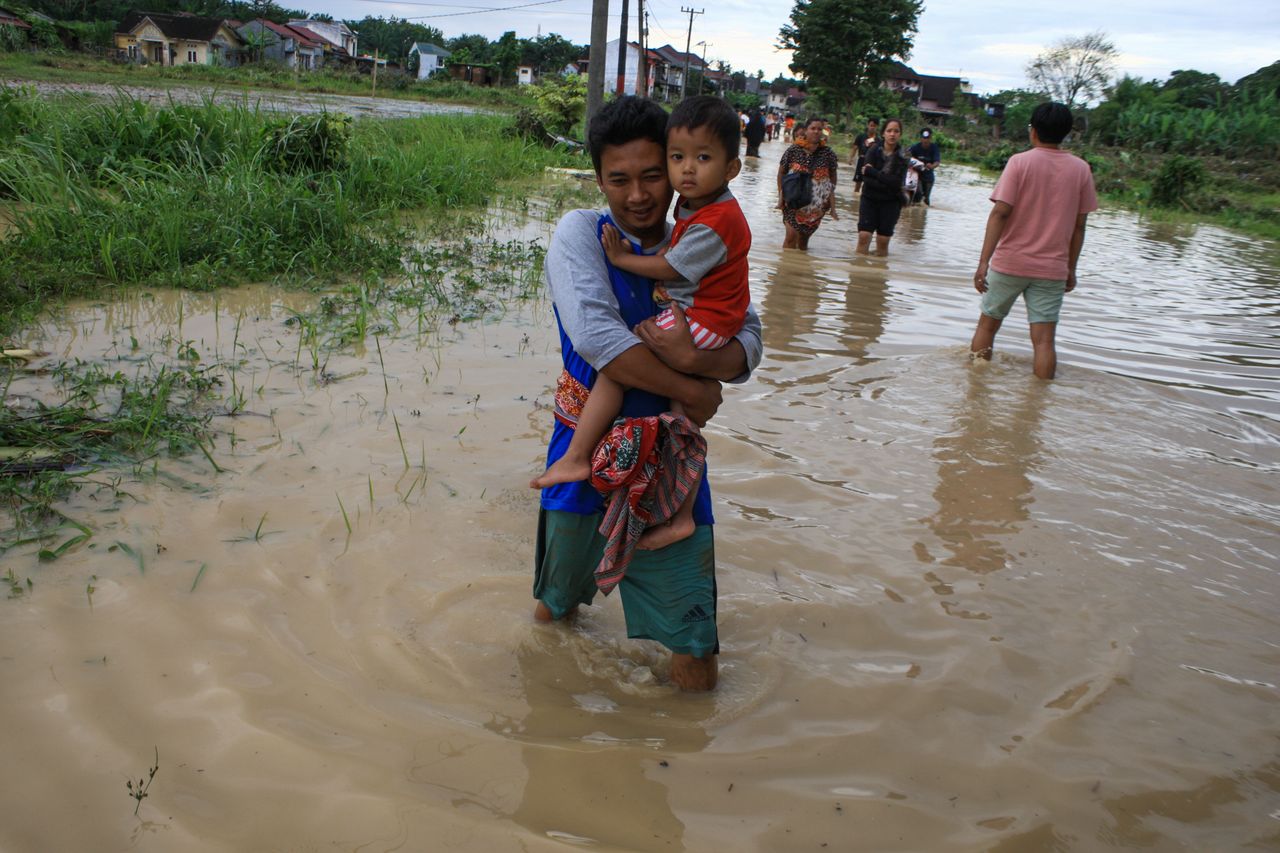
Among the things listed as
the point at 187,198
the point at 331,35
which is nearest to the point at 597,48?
the point at 187,198

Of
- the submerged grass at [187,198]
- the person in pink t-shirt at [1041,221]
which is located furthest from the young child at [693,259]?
the submerged grass at [187,198]

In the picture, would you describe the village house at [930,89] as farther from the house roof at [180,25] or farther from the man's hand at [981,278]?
the man's hand at [981,278]

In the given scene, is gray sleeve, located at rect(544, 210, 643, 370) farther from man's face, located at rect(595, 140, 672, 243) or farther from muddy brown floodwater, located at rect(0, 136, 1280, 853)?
muddy brown floodwater, located at rect(0, 136, 1280, 853)

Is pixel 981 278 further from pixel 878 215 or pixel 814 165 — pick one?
pixel 878 215

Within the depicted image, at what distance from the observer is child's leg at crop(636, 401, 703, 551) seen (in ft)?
7.18

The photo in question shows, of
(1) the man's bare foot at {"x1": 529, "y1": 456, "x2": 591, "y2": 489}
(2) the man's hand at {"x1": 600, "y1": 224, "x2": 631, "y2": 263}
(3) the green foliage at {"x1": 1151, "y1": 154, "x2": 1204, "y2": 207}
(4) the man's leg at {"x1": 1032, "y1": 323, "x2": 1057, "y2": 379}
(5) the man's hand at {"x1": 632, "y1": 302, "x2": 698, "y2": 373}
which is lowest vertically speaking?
(4) the man's leg at {"x1": 1032, "y1": 323, "x2": 1057, "y2": 379}

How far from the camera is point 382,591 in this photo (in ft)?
9.16

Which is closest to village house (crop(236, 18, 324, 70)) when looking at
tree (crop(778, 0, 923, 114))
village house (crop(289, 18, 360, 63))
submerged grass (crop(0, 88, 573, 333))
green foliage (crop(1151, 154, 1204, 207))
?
village house (crop(289, 18, 360, 63))

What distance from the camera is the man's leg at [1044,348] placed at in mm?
5652

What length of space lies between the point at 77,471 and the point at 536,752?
6.72 ft

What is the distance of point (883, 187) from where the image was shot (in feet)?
32.0

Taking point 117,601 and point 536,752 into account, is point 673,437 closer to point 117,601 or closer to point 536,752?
point 536,752

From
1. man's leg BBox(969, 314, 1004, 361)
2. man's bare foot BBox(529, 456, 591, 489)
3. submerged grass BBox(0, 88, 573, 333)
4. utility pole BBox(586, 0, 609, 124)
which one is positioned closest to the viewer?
man's bare foot BBox(529, 456, 591, 489)

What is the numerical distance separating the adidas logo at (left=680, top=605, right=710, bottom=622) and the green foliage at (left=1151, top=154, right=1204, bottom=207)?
2487 centimetres
